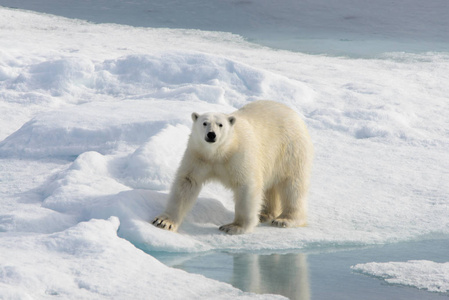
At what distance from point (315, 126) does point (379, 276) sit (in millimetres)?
3390

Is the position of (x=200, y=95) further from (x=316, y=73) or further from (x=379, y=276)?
(x=379, y=276)

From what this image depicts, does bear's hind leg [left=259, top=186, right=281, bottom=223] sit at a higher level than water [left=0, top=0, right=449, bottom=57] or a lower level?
lower

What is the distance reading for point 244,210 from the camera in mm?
4000

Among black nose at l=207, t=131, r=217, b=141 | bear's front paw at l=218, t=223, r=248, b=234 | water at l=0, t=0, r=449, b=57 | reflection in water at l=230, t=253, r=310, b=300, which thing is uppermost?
water at l=0, t=0, r=449, b=57

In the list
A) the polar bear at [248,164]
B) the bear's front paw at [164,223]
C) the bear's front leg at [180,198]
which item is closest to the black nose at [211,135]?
the polar bear at [248,164]

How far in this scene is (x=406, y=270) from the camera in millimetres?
3465

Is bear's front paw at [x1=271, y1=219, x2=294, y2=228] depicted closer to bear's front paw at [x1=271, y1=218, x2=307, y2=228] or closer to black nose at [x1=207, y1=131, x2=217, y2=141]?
bear's front paw at [x1=271, y1=218, x2=307, y2=228]

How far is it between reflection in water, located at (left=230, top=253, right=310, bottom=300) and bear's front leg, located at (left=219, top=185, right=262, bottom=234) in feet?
1.10

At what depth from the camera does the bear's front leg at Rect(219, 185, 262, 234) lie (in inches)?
157

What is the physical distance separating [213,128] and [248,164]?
0.37 meters

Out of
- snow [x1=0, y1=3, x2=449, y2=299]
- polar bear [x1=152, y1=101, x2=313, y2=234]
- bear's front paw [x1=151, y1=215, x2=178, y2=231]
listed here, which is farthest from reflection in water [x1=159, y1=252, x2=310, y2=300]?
polar bear [x1=152, y1=101, x2=313, y2=234]

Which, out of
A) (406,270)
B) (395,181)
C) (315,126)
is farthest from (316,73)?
(406,270)

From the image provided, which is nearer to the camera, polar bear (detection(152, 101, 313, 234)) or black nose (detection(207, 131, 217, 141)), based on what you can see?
black nose (detection(207, 131, 217, 141))

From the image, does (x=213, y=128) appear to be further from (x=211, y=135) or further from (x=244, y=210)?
(x=244, y=210)
